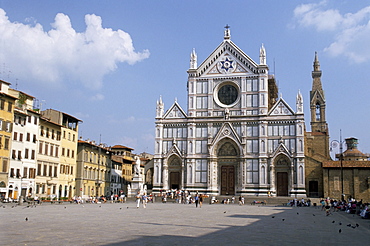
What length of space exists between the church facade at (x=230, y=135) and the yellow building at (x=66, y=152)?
1188 cm

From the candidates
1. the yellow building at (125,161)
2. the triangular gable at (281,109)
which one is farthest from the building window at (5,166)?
the triangular gable at (281,109)

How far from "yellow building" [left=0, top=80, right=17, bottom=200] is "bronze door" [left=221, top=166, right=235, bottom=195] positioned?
27635 millimetres

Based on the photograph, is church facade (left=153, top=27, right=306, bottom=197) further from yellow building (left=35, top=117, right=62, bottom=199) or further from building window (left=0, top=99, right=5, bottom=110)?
building window (left=0, top=99, right=5, bottom=110)

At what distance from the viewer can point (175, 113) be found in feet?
197

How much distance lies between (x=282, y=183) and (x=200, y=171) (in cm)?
1120

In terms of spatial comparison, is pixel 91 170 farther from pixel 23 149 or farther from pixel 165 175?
pixel 23 149

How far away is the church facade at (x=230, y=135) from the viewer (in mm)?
54938

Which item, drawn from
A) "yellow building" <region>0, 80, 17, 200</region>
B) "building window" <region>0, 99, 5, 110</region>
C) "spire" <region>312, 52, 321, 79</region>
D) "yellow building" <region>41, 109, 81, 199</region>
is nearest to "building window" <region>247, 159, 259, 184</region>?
"yellow building" <region>41, 109, 81, 199</region>

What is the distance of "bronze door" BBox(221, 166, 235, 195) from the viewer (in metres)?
56.8

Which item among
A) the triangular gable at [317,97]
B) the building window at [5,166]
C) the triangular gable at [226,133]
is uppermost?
the triangular gable at [317,97]

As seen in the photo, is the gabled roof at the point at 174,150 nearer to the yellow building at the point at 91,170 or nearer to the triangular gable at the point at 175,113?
the triangular gable at the point at 175,113

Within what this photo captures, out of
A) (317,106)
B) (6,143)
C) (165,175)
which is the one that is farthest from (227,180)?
(317,106)

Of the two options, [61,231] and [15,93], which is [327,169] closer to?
[15,93]

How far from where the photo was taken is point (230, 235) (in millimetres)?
A: 15227
